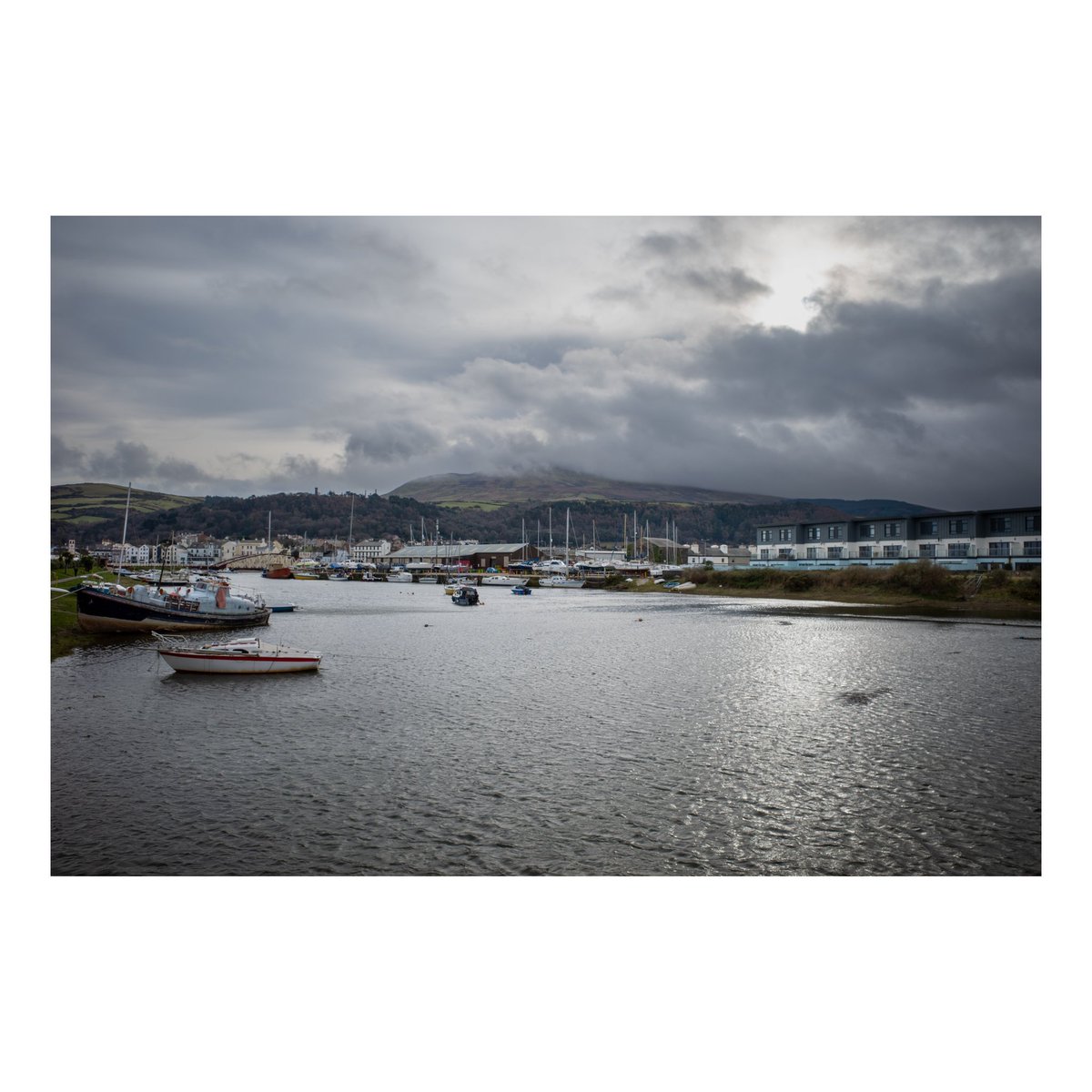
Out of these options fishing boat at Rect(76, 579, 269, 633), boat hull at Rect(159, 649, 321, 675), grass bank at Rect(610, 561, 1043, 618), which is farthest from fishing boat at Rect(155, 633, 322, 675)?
grass bank at Rect(610, 561, 1043, 618)

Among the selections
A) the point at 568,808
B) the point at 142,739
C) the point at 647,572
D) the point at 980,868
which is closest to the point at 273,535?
the point at 142,739

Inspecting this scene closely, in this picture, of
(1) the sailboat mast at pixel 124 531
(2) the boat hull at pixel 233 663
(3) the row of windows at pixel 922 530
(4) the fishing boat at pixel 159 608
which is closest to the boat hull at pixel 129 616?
(4) the fishing boat at pixel 159 608

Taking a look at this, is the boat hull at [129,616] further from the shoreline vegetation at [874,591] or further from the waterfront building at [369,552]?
the waterfront building at [369,552]

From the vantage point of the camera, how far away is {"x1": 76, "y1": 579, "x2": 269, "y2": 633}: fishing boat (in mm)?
25047

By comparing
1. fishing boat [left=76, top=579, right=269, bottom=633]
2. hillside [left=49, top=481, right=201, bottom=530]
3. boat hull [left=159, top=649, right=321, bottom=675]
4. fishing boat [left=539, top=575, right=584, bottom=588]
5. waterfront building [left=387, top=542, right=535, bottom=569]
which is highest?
hillside [left=49, top=481, right=201, bottom=530]

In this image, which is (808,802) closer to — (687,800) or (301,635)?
(687,800)

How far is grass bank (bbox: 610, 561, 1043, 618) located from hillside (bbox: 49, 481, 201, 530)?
23.8m

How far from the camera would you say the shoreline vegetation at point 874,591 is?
24.4m

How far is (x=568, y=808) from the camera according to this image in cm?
879

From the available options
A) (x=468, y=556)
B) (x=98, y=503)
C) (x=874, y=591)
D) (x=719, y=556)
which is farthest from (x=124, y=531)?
(x=468, y=556)

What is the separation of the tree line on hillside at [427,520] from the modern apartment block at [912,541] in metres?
2.43

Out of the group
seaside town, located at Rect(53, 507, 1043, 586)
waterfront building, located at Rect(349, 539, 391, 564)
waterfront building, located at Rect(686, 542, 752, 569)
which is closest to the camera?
seaside town, located at Rect(53, 507, 1043, 586)

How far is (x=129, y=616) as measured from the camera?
26000mm

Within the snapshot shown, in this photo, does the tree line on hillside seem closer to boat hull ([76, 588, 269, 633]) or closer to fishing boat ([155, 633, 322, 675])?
fishing boat ([155, 633, 322, 675])
